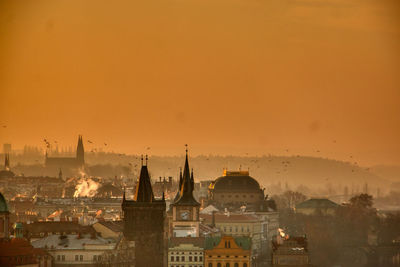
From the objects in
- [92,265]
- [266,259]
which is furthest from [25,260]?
[266,259]

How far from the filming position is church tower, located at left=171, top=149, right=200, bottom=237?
130375mm

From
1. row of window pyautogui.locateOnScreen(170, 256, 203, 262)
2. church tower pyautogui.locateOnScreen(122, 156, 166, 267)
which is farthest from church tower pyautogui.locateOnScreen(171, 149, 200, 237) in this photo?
church tower pyautogui.locateOnScreen(122, 156, 166, 267)

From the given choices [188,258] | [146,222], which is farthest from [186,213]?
[146,222]

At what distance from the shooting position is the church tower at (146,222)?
388 feet

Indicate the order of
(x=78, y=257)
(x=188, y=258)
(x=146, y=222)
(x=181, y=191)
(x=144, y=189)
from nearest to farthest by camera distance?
1. (x=78, y=257)
2. (x=146, y=222)
3. (x=144, y=189)
4. (x=188, y=258)
5. (x=181, y=191)

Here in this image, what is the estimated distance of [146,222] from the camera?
11988cm

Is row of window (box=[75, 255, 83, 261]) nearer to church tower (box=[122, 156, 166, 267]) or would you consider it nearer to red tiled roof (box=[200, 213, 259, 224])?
church tower (box=[122, 156, 166, 267])

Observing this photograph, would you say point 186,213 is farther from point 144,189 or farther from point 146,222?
point 146,222

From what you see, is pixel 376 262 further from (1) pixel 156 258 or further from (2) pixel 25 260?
(2) pixel 25 260

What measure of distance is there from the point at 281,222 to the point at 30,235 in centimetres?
7550

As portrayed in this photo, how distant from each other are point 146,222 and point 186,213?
41.9 feet

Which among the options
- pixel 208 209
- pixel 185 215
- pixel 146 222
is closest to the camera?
pixel 146 222

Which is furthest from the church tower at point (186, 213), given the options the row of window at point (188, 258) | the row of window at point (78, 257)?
the row of window at point (78, 257)

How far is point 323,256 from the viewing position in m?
155
